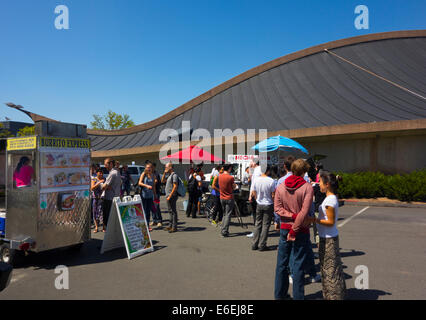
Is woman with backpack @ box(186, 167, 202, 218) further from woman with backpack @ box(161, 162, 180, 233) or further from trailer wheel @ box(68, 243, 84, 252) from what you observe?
trailer wheel @ box(68, 243, 84, 252)

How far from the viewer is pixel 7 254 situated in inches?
Result: 235

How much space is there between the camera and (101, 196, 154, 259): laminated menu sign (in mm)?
6512

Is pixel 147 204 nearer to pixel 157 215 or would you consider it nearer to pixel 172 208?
pixel 172 208

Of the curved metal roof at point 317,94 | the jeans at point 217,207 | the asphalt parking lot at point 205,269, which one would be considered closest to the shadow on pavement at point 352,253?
the asphalt parking lot at point 205,269

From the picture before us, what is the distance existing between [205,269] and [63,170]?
3521 millimetres

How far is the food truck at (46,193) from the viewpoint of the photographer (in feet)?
19.0

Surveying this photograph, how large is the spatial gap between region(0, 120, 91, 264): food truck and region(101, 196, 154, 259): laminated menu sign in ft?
1.64

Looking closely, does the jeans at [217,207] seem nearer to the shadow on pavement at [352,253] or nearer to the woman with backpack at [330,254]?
the shadow on pavement at [352,253]

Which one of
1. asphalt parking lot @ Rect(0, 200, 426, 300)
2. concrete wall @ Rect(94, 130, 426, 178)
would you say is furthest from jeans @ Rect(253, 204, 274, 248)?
concrete wall @ Rect(94, 130, 426, 178)

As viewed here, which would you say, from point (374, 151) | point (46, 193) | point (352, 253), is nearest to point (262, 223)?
point (352, 253)

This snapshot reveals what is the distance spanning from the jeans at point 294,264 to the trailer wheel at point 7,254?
5.02m
